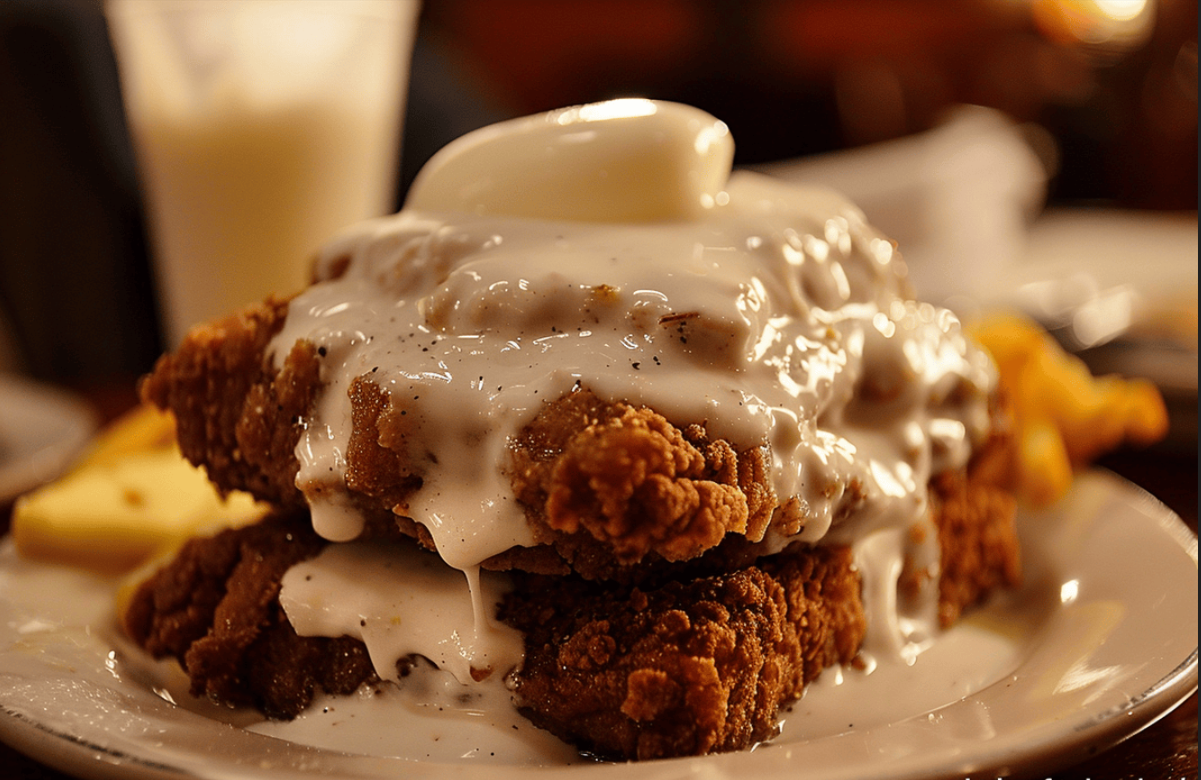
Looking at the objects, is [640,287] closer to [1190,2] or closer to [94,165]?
[94,165]

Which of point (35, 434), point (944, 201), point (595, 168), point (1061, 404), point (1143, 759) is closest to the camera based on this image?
point (1143, 759)

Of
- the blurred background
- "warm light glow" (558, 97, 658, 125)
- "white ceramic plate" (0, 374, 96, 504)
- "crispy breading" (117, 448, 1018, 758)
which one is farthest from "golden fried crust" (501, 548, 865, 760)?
the blurred background

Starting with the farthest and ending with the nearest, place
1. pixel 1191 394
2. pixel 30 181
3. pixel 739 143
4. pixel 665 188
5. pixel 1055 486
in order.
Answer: pixel 739 143 → pixel 30 181 → pixel 1191 394 → pixel 1055 486 → pixel 665 188

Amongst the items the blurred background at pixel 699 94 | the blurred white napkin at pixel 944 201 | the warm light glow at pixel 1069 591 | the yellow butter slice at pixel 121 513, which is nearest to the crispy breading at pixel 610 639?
the yellow butter slice at pixel 121 513

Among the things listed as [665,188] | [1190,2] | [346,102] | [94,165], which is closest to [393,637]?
[665,188]

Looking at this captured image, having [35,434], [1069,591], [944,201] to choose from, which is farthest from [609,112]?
[944,201]

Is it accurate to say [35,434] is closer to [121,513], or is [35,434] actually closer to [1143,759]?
[121,513]
